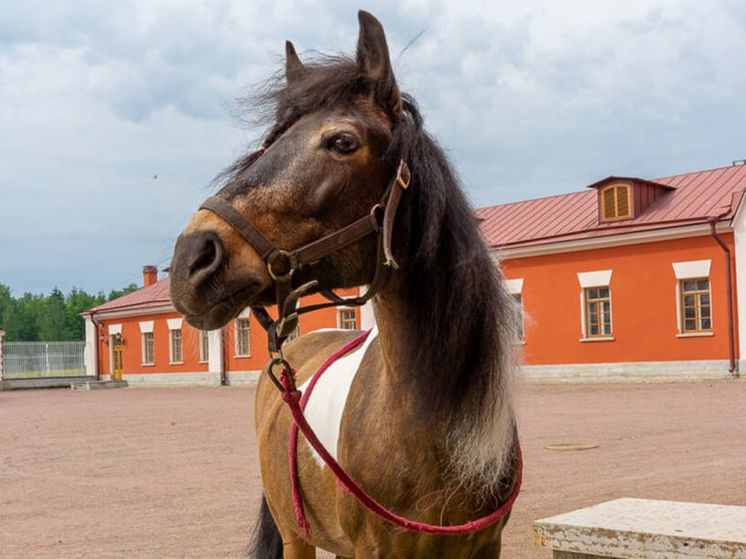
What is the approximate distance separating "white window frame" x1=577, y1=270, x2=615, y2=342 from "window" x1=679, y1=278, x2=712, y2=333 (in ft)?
6.43

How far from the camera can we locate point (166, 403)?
2417cm

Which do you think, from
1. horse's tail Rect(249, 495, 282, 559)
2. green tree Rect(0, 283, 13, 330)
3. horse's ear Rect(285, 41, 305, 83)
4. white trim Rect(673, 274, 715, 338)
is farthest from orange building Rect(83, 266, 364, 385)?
green tree Rect(0, 283, 13, 330)

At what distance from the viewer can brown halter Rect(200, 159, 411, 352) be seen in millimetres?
2258

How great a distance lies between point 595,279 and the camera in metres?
24.5

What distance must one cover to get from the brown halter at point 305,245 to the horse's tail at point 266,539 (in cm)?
205

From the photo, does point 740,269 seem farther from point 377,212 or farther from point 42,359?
point 42,359

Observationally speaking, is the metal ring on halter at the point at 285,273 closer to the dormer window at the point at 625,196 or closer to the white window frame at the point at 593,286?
the white window frame at the point at 593,286

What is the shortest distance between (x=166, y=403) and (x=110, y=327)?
19060 millimetres

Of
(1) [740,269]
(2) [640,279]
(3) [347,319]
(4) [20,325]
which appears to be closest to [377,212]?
(1) [740,269]

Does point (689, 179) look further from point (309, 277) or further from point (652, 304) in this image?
point (309, 277)

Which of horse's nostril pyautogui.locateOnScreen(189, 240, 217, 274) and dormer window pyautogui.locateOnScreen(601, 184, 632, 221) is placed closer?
horse's nostril pyautogui.locateOnScreen(189, 240, 217, 274)

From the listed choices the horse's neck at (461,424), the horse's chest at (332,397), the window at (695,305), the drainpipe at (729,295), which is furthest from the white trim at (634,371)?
the horse's neck at (461,424)

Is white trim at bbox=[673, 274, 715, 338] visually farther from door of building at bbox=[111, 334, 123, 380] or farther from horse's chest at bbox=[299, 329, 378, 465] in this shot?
door of building at bbox=[111, 334, 123, 380]

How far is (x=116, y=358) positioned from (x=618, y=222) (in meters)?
26.6
